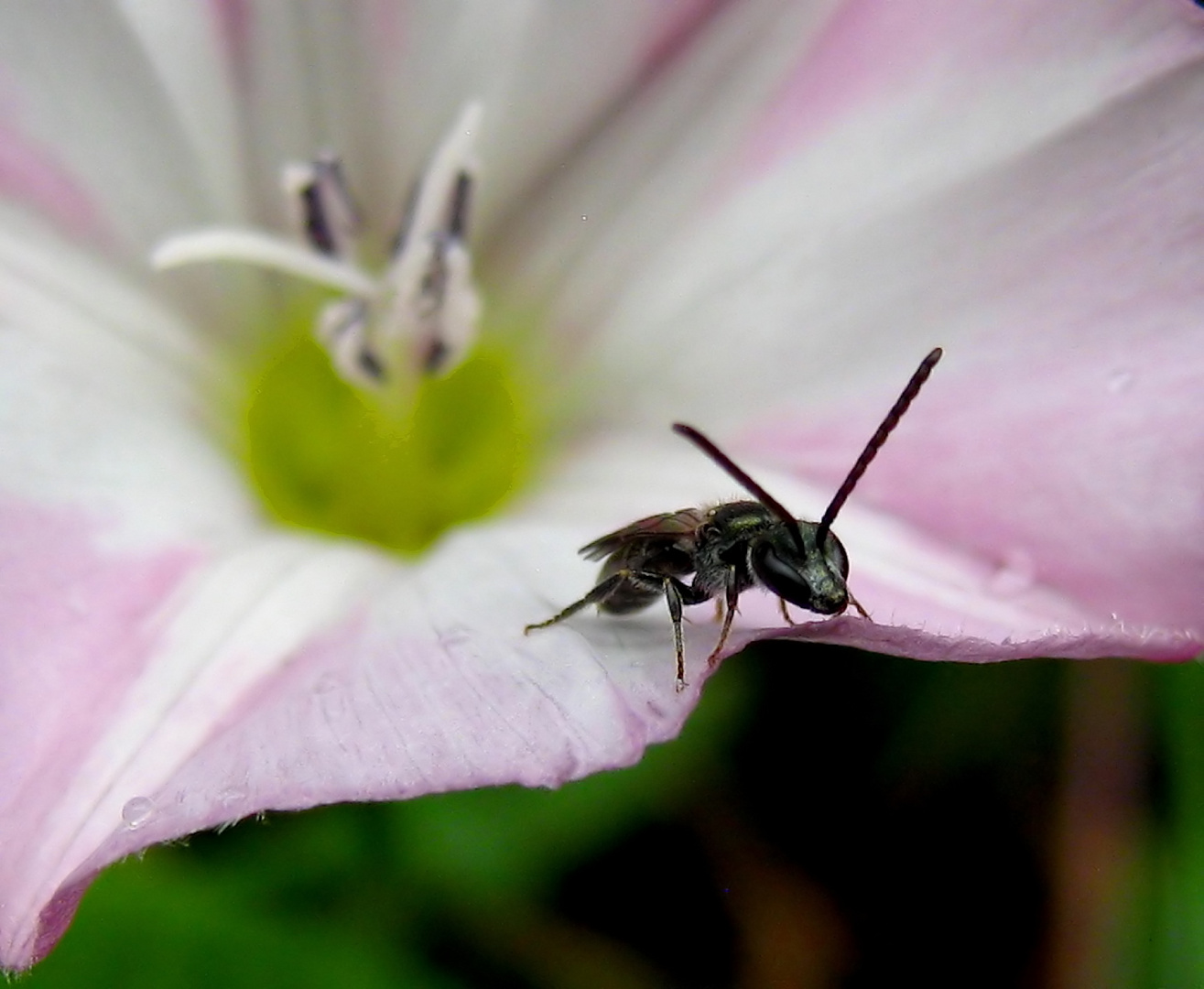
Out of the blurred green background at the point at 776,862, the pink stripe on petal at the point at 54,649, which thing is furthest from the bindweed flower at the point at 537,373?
the blurred green background at the point at 776,862

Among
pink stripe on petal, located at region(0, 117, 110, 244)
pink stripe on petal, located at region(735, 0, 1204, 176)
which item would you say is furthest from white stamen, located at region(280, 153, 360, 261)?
pink stripe on petal, located at region(735, 0, 1204, 176)

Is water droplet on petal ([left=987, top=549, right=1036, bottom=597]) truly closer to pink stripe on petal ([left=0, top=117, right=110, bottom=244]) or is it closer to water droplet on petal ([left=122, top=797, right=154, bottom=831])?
water droplet on petal ([left=122, top=797, right=154, bottom=831])

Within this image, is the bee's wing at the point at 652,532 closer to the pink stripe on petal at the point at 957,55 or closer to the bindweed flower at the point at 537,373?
the bindweed flower at the point at 537,373

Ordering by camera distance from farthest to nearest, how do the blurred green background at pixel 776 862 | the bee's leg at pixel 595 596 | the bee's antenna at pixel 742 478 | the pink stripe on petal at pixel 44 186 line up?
the blurred green background at pixel 776 862 < the pink stripe on petal at pixel 44 186 < the bee's leg at pixel 595 596 < the bee's antenna at pixel 742 478

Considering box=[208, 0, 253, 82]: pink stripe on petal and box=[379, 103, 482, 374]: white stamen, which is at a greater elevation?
box=[208, 0, 253, 82]: pink stripe on petal

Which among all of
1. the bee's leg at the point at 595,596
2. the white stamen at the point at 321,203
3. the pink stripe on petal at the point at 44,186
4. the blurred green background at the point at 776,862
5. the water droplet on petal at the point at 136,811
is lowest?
the blurred green background at the point at 776,862

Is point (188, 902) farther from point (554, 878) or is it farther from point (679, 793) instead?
point (679, 793)

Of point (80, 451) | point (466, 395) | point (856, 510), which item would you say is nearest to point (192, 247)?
point (80, 451)

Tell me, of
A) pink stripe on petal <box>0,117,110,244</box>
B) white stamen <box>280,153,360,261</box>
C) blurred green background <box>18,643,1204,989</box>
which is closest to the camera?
pink stripe on petal <box>0,117,110,244</box>
